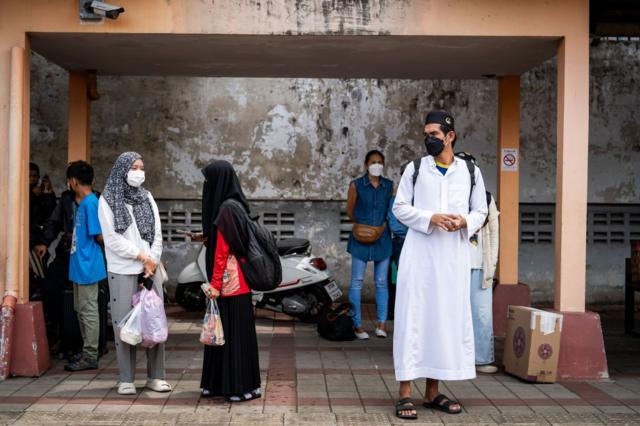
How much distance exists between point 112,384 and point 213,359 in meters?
1.21

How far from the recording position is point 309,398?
7461mm

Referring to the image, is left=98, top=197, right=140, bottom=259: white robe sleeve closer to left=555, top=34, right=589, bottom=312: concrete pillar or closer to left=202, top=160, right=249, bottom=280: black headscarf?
left=202, top=160, right=249, bottom=280: black headscarf

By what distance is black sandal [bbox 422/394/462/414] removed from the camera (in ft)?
22.8

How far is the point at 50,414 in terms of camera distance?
22.5 feet

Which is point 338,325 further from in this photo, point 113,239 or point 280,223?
point 113,239

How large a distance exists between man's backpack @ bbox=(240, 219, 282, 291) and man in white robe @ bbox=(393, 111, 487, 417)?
3.18ft

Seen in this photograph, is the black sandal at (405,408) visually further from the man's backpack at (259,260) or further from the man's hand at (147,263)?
the man's hand at (147,263)

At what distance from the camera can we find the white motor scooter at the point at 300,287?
1138 centimetres

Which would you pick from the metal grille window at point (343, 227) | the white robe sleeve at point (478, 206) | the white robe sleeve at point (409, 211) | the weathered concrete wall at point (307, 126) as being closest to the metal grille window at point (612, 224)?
the weathered concrete wall at point (307, 126)

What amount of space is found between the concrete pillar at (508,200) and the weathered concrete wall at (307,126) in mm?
2254

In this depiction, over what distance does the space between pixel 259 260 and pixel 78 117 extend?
4.53m

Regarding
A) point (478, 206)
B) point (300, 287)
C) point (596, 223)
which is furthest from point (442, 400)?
point (596, 223)

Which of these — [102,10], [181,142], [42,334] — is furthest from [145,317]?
[181,142]

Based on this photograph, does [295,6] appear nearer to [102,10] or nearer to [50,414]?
[102,10]
